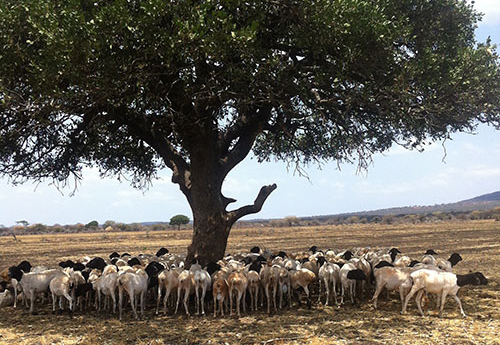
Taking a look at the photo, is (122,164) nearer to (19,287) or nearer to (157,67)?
(19,287)

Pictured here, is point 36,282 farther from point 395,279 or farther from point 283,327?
point 395,279

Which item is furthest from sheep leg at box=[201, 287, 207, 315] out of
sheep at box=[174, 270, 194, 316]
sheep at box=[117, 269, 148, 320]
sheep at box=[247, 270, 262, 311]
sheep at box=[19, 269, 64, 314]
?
sheep at box=[19, 269, 64, 314]

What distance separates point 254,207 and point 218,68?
6169 mm

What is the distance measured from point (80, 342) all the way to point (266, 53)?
799 centimetres

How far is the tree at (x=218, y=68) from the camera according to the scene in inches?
370

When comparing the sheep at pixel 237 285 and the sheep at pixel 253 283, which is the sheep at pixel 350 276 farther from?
the sheep at pixel 237 285

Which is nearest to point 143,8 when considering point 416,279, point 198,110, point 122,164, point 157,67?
point 157,67

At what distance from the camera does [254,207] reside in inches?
610

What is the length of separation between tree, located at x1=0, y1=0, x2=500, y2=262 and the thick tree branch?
0.25 feet

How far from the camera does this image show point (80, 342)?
892cm

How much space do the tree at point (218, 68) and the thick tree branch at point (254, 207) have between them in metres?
0.08

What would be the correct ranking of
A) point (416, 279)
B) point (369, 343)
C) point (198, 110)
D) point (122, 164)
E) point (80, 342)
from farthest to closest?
point (122, 164) < point (198, 110) < point (416, 279) < point (80, 342) < point (369, 343)

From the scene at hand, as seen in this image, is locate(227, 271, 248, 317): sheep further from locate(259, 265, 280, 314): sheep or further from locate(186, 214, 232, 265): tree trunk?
locate(186, 214, 232, 265): tree trunk

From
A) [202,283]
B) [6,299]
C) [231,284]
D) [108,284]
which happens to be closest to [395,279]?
[231,284]
